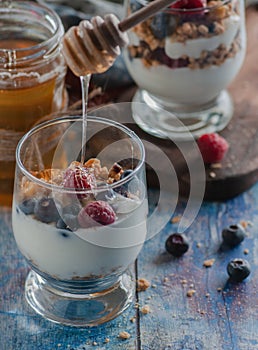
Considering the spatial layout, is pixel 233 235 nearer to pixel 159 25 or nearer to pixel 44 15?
pixel 159 25

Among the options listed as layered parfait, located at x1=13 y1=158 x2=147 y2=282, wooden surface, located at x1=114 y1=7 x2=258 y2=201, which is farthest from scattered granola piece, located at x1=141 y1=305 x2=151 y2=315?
wooden surface, located at x1=114 y1=7 x2=258 y2=201

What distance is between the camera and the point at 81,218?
1112 millimetres

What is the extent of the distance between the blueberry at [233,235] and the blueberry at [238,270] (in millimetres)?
73

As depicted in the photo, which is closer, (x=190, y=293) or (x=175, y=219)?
(x=190, y=293)

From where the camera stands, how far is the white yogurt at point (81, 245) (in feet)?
3.75

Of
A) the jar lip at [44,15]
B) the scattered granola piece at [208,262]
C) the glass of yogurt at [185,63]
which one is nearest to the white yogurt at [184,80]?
the glass of yogurt at [185,63]

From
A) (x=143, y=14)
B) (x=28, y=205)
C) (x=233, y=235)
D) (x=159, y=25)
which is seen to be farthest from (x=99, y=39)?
(x=233, y=235)

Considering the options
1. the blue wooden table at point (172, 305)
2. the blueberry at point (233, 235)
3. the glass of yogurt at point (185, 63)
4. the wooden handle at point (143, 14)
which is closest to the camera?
the blue wooden table at point (172, 305)

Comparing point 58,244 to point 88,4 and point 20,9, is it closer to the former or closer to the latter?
point 20,9

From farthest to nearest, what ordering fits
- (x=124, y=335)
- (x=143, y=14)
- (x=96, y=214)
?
(x=143, y=14) < (x=124, y=335) < (x=96, y=214)

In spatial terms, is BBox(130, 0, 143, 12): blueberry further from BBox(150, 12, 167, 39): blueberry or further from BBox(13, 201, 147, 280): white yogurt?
BBox(13, 201, 147, 280): white yogurt

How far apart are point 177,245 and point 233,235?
0.38 feet

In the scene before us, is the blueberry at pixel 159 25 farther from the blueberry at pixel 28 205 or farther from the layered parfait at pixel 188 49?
the blueberry at pixel 28 205

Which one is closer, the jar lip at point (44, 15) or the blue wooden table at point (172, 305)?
the blue wooden table at point (172, 305)
